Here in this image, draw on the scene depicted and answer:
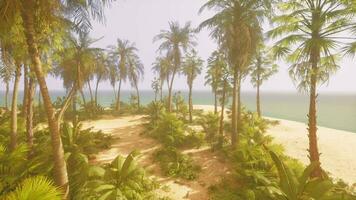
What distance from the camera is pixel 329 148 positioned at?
1625cm

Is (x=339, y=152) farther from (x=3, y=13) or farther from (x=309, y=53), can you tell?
(x=3, y=13)

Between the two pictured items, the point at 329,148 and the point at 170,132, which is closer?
the point at 170,132

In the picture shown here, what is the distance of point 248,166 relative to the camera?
916 cm

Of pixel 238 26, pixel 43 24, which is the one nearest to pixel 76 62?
pixel 43 24

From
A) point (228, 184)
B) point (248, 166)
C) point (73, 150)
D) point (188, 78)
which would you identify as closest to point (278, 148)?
point (248, 166)

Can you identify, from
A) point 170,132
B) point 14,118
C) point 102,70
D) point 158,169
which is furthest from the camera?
point 102,70

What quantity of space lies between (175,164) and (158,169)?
3.05ft

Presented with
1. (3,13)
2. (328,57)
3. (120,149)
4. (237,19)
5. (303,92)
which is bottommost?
(120,149)

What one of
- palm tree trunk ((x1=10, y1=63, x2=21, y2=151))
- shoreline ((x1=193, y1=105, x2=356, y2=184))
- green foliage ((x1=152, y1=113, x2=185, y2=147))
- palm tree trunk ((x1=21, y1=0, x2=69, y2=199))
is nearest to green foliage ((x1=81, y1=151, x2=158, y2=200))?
palm tree trunk ((x1=21, y1=0, x2=69, y2=199))

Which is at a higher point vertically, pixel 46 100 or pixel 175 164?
pixel 46 100

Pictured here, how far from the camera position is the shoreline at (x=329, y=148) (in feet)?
40.8

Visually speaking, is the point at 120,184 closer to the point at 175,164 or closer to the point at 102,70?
the point at 175,164

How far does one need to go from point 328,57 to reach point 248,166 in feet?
19.0

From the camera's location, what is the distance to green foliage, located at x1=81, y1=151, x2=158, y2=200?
21.2 ft
